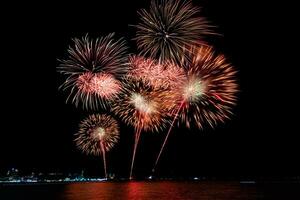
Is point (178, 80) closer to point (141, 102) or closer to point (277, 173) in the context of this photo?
point (141, 102)

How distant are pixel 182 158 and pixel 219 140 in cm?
3048

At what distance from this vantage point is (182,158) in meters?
190

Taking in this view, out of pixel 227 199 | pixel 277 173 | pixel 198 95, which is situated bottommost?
pixel 227 199

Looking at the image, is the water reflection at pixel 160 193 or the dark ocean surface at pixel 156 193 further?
the dark ocean surface at pixel 156 193

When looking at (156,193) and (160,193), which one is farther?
(160,193)

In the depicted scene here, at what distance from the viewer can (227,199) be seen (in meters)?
66.1

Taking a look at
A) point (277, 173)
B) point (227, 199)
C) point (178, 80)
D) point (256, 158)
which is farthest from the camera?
point (277, 173)

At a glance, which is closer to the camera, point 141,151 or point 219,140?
point 219,140

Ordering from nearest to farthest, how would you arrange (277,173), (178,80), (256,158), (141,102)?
(178,80)
(141,102)
(256,158)
(277,173)

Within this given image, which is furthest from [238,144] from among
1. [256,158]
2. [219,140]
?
[256,158]

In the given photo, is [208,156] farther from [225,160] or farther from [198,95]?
[198,95]

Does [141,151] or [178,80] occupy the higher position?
[141,151]

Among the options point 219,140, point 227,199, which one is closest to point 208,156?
point 219,140

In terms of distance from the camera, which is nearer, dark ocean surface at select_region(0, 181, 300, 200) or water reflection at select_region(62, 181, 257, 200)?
water reflection at select_region(62, 181, 257, 200)
